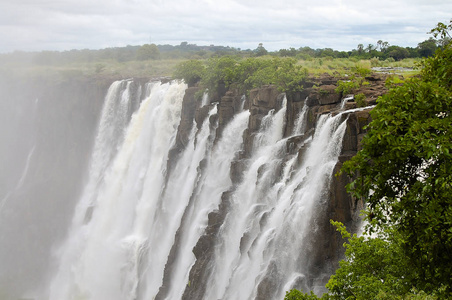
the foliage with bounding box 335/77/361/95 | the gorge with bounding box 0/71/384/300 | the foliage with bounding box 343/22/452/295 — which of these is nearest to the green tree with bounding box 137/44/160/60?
the gorge with bounding box 0/71/384/300

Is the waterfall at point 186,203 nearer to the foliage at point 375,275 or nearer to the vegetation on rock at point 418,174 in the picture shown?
the foliage at point 375,275

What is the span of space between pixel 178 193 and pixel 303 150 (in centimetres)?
1462

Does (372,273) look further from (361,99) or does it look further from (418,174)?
(361,99)

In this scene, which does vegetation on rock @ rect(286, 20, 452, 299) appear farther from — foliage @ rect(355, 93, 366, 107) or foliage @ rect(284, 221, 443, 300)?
foliage @ rect(355, 93, 366, 107)

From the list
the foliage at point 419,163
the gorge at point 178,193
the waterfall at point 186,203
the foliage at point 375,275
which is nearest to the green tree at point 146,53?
the gorge at point 178,193

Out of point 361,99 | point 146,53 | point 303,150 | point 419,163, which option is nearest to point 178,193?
point 303,150

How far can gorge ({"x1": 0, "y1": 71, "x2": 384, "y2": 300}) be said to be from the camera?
20047 mm

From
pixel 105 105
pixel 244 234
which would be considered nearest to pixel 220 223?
pixel 244 234

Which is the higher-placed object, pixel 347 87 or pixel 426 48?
pixel 426 48

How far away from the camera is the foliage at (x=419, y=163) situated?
31.1ft

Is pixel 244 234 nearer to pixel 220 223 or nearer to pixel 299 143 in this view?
pixel 220 223

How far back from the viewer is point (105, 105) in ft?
169

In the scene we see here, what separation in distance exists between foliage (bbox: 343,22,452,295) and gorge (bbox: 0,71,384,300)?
1.29m

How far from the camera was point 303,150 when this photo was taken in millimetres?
21781
